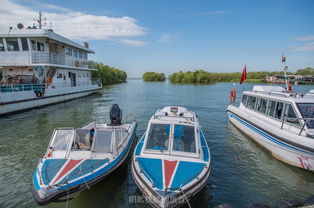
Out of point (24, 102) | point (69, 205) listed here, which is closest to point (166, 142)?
point (69, 205)

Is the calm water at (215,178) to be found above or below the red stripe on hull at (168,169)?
below

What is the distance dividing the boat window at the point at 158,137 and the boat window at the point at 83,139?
2211 mm

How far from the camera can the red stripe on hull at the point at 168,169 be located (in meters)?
5.62

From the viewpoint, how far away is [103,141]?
25.0 feet

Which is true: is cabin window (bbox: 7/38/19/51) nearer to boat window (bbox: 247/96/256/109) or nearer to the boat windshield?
boat window (bbox: 247/96/256/109)

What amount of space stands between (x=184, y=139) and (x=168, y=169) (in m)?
1.48

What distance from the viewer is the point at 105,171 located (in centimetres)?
671

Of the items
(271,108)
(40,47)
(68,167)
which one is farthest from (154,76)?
(68,167)

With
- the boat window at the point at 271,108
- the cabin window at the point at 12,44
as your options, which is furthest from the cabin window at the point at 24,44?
the boat window at the point at 271,108

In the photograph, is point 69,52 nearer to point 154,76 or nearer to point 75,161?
point 75,161

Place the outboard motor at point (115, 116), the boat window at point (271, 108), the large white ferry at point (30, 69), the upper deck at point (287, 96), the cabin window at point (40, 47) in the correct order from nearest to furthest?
the upper deck at point (287, 96), the outboard motor at point (115, 116), the boat window at point (271, 108), the large white ferry at point (30, 69), the cabin window at point (40, 47)

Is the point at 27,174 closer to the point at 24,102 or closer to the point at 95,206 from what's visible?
the point at 95,206

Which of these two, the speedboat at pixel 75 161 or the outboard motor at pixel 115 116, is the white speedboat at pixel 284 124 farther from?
the outboard motor at pixel 115 116

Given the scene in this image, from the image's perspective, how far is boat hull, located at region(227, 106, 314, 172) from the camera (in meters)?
8.06
